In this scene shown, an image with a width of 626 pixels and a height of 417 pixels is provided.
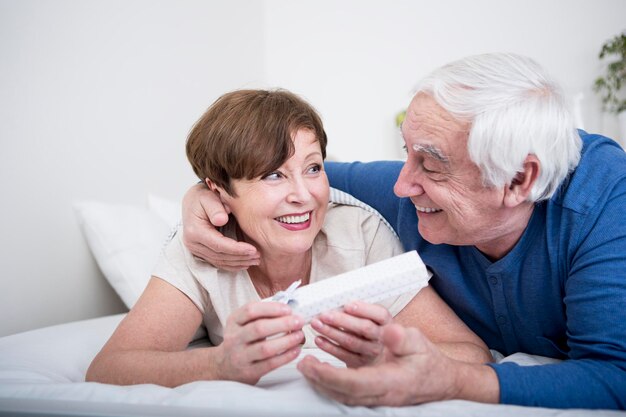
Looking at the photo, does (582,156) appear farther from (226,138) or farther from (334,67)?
(334,67)

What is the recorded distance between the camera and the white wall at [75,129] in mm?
1761

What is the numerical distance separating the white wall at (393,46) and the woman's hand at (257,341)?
2.83m

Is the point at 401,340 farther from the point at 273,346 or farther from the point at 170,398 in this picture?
the point at 170,398

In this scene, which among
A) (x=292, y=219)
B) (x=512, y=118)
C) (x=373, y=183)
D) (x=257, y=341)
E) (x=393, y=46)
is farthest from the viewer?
(x=393, y=46)

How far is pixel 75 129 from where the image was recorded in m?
2.01

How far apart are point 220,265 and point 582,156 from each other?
93cm

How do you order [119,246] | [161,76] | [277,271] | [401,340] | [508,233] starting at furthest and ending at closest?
[161,76] → [119,246] → [277,271] → [508,233] → [401,340]

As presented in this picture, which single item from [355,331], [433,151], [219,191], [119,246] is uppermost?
[433,151]

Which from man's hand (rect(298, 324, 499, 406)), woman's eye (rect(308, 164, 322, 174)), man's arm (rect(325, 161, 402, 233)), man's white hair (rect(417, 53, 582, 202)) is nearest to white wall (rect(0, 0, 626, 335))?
man's arm (rect(325, 161, 402, 233))

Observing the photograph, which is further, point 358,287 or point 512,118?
point 512,118

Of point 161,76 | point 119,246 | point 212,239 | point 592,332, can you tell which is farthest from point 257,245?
point 161,76

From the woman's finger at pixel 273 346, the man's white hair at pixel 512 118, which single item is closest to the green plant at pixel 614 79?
the man's white hair at pixel 512 118

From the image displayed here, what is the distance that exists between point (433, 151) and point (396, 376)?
0.56 metres

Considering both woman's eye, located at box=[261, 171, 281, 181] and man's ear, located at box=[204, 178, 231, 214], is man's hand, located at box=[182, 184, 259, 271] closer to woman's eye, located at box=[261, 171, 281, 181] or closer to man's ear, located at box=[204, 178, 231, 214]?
man's ear, located at box=[204, 178, 231, 214]
